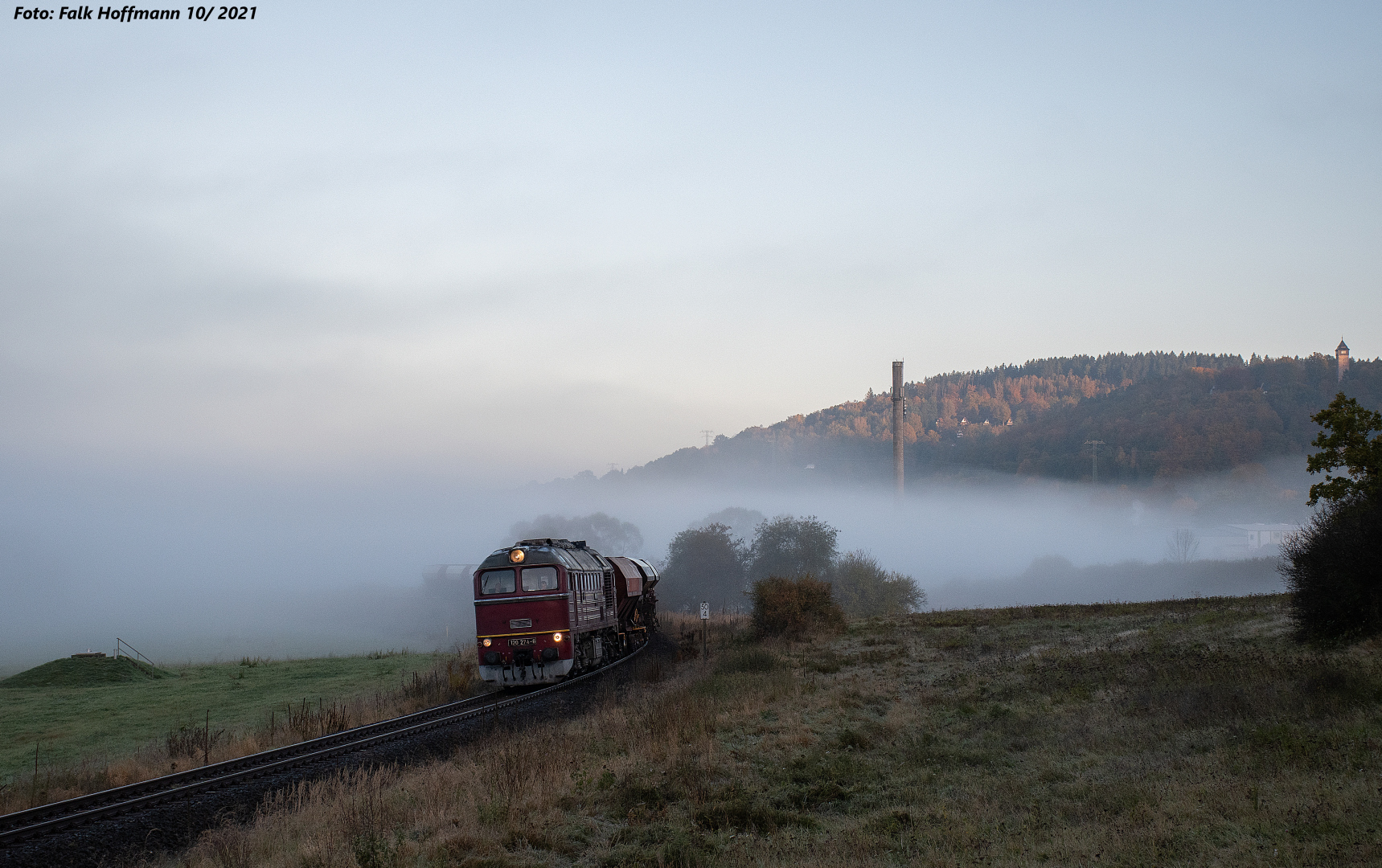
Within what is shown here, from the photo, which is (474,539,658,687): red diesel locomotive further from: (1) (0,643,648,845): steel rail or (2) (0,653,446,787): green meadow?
(2) (0,653,446,787): green meadow

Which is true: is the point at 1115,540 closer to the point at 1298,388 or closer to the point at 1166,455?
the point at 1166,455

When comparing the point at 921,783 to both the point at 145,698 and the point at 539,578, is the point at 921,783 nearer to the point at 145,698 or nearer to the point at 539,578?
the point at 539,578

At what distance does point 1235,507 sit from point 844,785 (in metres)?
160

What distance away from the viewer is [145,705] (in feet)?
91.2

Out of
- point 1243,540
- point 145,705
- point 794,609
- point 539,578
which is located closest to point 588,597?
point 539,578

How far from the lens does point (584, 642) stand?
1115 inches

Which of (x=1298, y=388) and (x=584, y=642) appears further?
(x=1298, y=388)

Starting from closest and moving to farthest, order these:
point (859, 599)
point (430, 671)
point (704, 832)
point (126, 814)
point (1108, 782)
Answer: point (704, 832) → point (1108, 782) → point (126, 814) → point (430, 671) → point (859, 599)

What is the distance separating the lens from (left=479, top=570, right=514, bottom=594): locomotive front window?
25.7 metres

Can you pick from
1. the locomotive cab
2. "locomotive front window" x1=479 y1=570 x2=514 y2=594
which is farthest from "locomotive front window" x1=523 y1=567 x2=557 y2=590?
"locomotive front window" x1=479 y1=570 x2=514 y2=594

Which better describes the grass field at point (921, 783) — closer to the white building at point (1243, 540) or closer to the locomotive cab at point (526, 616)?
the locomotive cab at point (526, 616)

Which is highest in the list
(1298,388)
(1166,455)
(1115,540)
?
(1298,388)

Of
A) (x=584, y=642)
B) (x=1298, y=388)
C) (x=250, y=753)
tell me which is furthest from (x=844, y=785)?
(x=1298, y=388)

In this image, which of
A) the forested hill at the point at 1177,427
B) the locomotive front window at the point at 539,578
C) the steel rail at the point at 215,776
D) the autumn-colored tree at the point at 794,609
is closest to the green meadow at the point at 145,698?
the steel rail at the point at 215,776
